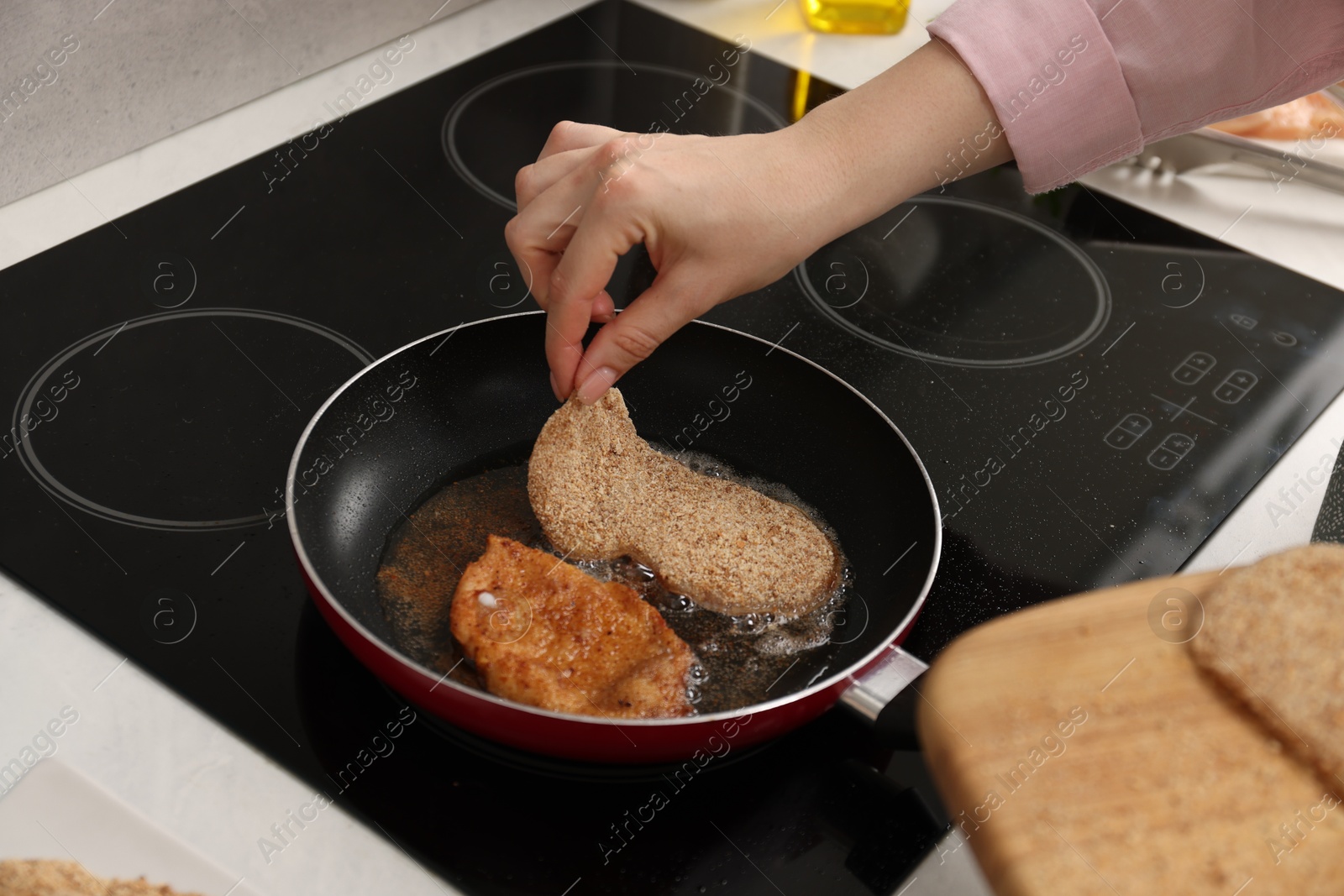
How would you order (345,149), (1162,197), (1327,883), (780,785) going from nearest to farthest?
(1327,883) → (780,785) → (345,149) → (1162,197)

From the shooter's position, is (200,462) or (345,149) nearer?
(200,462)

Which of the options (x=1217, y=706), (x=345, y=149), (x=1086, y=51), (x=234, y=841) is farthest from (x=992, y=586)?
(x=345, y=149)

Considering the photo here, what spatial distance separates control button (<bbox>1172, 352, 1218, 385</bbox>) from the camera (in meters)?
1.14

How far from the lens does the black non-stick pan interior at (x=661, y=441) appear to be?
0.83 metres

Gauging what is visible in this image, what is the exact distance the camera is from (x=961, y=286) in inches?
48.8

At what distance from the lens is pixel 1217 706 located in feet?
2.21

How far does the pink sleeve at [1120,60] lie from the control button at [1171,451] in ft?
1.00

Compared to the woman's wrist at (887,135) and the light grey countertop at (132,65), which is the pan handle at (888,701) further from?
the light grey countertop at (132,65)

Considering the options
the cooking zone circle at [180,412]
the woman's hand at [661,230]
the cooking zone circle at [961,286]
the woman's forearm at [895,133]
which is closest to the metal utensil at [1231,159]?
the cooking zone circle at [961,286]

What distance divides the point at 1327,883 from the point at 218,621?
729mm

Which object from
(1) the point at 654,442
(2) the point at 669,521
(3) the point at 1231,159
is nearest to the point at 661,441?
(1) the point at 654,442

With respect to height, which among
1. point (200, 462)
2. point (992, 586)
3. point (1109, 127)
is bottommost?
point (992, 586)

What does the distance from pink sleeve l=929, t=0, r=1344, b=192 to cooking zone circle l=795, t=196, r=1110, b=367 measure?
0.86ft

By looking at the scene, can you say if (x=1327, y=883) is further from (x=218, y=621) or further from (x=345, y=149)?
(x=345, y=149)
